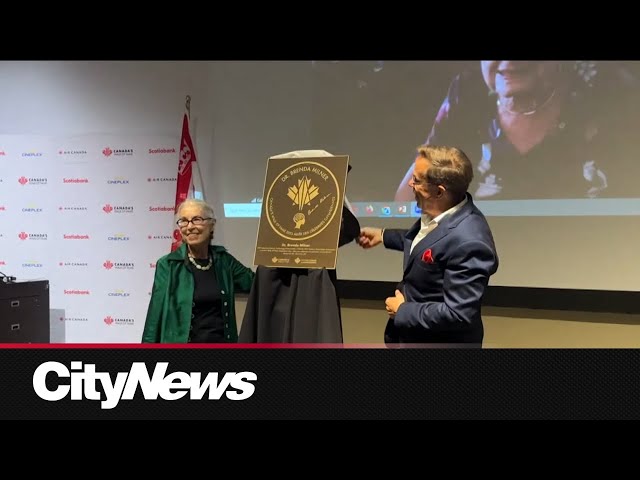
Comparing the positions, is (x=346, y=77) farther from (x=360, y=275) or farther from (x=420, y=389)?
(x=420, y=389)

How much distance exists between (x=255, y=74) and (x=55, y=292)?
228cm

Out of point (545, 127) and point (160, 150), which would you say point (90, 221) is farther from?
point (545, 127)

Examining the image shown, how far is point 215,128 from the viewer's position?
4.02 meters

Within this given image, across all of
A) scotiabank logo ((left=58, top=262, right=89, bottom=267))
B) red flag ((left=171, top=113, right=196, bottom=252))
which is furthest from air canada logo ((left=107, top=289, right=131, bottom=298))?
red flag ((left=171, top=113, right=196, bottom=252))

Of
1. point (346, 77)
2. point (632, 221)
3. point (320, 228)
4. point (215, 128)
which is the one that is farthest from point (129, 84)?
point (632, 221)

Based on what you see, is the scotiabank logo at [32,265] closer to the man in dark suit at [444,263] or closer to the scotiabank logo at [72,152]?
the scotiabank logo at [72,152]

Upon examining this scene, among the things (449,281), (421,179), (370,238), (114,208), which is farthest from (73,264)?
(449,281)

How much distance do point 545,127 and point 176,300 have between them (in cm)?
240

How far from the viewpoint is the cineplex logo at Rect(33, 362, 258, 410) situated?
133cm

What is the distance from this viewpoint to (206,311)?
2.40 metres

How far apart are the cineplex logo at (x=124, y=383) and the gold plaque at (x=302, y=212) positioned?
0.67 m

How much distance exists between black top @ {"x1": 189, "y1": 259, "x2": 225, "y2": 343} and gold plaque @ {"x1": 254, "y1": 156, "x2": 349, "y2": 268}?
1.68 feet

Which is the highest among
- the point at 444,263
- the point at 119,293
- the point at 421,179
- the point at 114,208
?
the point at 421,179

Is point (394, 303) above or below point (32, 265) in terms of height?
above
